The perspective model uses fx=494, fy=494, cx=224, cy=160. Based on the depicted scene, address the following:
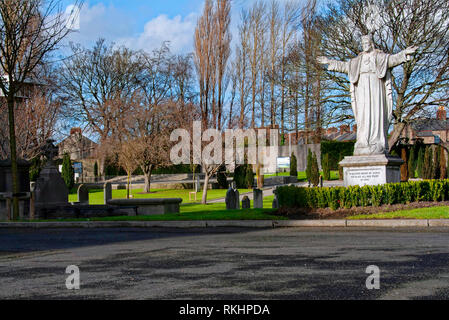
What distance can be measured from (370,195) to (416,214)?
1.83 metres

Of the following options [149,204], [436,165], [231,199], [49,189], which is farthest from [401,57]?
[436,165]

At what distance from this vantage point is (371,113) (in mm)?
16422

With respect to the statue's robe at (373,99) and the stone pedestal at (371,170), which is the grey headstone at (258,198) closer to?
the stone pedestal at (371,170)

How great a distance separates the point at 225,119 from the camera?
4272cm

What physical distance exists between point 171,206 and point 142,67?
35.6 metres

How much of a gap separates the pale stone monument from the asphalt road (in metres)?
4.86

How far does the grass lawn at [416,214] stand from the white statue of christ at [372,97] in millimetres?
3116

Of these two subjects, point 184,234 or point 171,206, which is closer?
point 184,234

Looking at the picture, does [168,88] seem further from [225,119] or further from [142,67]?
[225,119]

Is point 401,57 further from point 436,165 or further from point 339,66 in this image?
point 436,165

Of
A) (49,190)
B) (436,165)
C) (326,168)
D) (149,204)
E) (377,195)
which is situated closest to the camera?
(377,195)

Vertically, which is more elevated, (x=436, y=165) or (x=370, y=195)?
(x=436, y=165)

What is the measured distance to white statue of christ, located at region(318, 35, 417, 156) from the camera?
16172 millimetres
